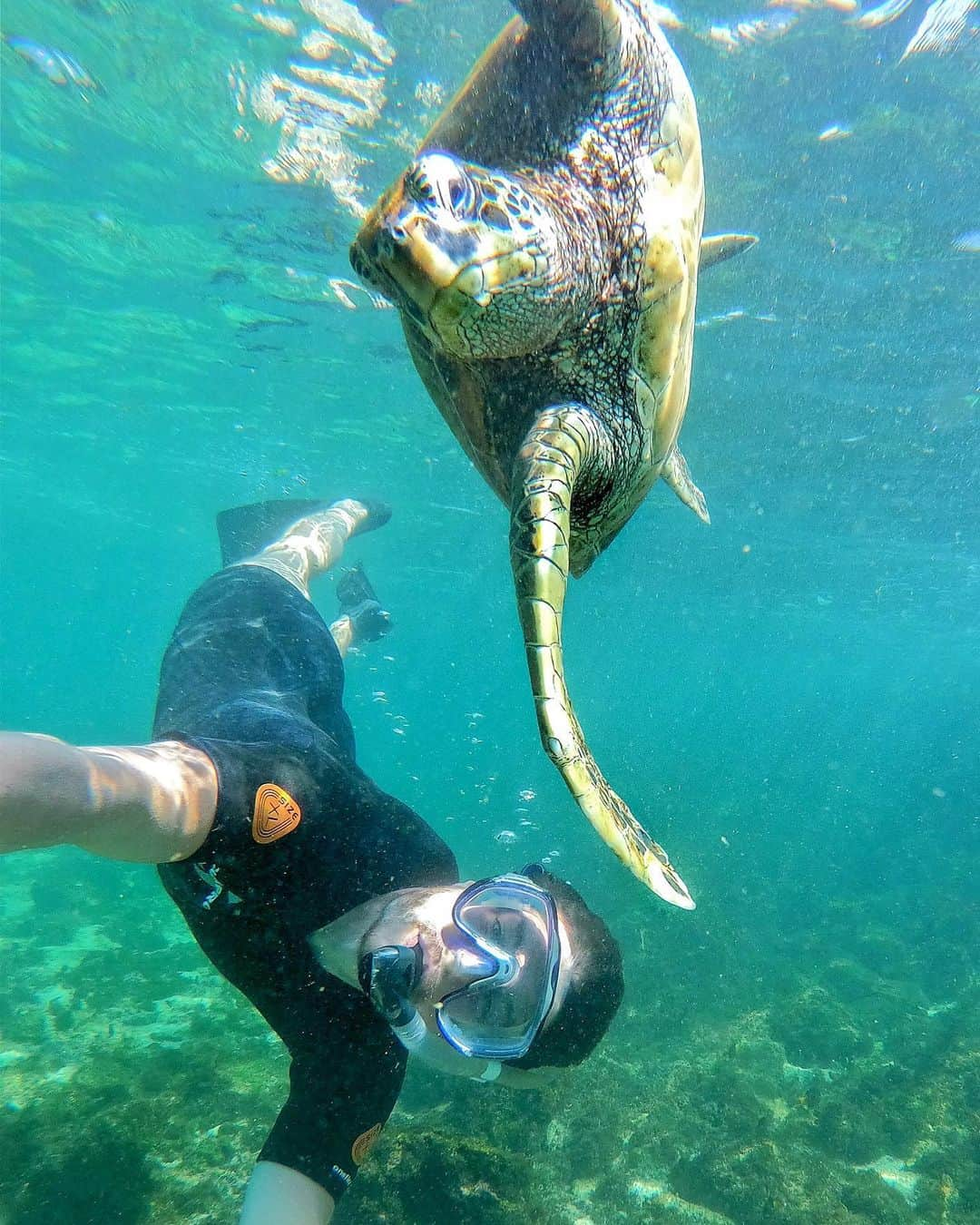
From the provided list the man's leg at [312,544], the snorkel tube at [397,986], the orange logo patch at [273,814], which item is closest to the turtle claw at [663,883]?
the snorkel tube at [397,986]

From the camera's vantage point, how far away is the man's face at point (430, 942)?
109 inches

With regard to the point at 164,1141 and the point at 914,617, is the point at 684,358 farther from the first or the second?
the point at 914,617

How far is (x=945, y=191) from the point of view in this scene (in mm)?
8078

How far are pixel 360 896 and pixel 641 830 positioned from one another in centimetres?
151

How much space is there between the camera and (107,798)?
197 centimetres

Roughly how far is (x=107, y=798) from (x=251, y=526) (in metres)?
5.89

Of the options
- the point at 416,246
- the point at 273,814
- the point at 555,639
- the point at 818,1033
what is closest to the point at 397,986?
the point at 273,814

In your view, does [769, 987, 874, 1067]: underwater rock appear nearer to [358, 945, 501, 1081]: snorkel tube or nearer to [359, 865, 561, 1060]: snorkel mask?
[359, 865, 561, 1060]: snorkel mask

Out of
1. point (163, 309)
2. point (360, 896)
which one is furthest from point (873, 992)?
point (163, 309)

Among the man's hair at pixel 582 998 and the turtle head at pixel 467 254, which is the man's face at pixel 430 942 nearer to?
the man's hair at pixel 582 998

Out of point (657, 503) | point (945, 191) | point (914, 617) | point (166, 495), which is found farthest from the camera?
point (914, 617)

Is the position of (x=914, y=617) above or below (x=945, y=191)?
below

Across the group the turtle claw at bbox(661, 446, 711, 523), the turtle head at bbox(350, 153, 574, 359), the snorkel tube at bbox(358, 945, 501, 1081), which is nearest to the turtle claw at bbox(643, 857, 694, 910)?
the snorkel tube at bbox(358, 945, 501, 1081)

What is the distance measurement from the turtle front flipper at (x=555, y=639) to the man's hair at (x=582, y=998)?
4.11 ft
